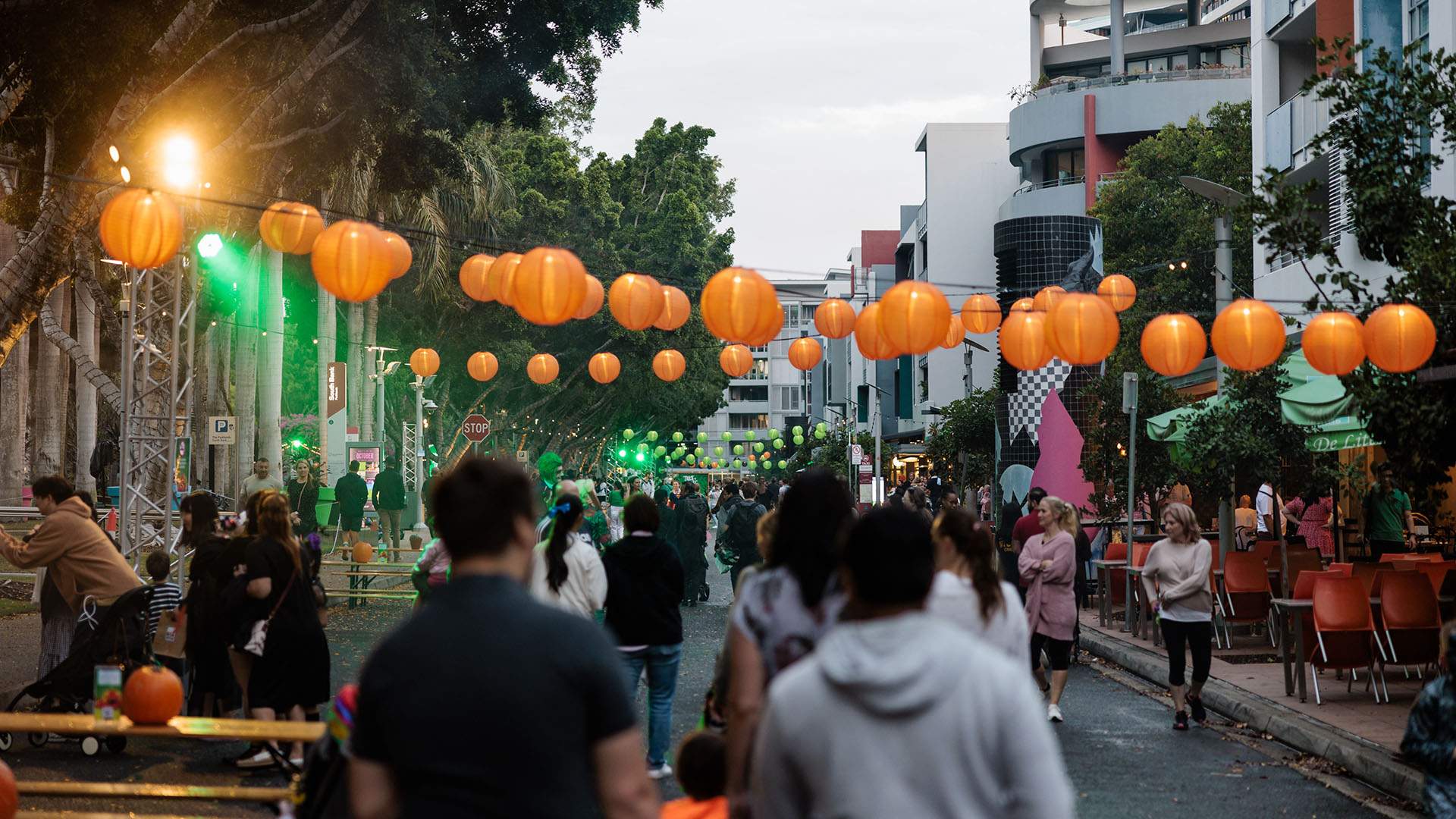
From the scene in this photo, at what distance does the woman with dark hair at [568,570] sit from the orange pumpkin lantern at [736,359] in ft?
43.8

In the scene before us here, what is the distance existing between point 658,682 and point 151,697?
3.13 m

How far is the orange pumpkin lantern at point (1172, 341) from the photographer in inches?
557

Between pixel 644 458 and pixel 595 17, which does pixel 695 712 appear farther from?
pixel 644 458

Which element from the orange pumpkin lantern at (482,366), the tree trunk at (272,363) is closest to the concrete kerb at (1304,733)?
the orange pumpkin lantern at (482,366)

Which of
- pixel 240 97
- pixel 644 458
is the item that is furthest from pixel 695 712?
pixel 644 458

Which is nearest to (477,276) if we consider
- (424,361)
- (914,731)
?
(914,731)

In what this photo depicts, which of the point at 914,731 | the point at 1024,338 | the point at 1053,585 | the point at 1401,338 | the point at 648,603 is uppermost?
the point at 1024,338

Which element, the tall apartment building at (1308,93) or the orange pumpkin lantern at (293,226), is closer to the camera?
the orange pumpkin lantern at (293,226)

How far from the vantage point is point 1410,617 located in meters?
12.4

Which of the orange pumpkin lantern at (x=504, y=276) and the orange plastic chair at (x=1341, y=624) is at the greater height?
the orange pumpkin lantern at (x=504, y=276)

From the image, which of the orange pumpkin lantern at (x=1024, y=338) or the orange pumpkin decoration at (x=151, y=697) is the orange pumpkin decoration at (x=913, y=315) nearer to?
the orange pumpkin lantern at (x=1024, y=338)

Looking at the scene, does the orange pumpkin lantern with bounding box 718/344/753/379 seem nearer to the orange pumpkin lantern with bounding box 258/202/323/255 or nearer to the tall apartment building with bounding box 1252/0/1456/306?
the tall apartment building with bounding box 1252/0/1456/306

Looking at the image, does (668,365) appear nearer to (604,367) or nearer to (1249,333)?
(604,367)

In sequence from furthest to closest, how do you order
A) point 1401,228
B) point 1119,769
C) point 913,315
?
point 913,315, point 1401,228, point 1119,769
